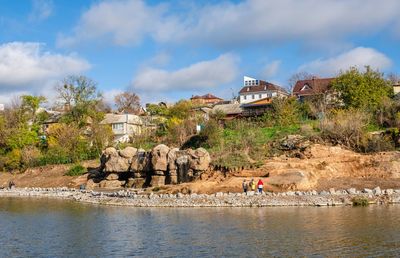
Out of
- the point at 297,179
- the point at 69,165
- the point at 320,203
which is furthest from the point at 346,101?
the point at 69,165

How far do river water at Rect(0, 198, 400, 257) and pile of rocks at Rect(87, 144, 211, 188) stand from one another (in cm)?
1158

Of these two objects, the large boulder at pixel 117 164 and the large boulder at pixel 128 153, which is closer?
the large boulder at pixel 117 164

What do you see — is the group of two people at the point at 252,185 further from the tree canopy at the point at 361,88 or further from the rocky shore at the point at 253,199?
the tree canopy at the point at 361,88

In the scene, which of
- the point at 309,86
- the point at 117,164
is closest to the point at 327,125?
the point at 117,164

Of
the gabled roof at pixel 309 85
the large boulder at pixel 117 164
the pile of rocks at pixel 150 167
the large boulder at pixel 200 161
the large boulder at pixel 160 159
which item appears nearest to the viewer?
the large boulder at pixel 200 161

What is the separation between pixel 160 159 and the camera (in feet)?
163

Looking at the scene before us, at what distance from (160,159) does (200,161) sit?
5.04 m

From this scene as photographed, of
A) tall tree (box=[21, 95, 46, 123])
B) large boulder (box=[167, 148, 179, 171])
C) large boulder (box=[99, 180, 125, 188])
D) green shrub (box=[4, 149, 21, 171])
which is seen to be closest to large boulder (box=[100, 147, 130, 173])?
large boulder (box=[99, 180, 125, 188])

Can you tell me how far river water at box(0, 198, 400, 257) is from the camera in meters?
21.6

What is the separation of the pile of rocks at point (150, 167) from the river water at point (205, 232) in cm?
1158

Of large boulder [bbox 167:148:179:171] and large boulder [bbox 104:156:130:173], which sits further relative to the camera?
large boulder [bbox 104:156:130:173]

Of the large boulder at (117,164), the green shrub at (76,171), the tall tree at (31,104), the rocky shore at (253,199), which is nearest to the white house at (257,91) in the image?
the tall tree at (31,104)

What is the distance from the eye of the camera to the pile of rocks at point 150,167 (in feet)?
156

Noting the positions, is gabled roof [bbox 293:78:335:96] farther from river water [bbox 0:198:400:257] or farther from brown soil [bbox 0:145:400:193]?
river water [bbox 0:198:400:257]
